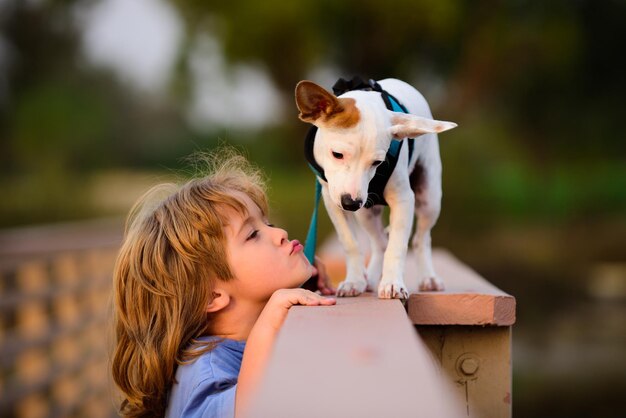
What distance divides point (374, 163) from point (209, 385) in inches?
20.5

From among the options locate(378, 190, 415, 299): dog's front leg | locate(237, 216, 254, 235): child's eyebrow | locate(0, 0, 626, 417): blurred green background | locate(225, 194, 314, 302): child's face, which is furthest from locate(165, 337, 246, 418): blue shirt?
locate(0, 0, 626, 417): blurred green background

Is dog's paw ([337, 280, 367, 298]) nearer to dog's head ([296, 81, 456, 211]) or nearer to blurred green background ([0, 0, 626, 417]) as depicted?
dog's head ([296, 81, 456, 211])

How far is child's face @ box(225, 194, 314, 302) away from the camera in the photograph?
5.59ft

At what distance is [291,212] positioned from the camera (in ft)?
34.1

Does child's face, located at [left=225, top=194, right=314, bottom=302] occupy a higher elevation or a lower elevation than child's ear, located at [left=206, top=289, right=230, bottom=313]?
higher

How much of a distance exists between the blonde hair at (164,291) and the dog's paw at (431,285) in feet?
1.38

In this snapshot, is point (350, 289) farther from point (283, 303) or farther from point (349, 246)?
point (283, 303)

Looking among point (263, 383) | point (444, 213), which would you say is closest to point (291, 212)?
point (444, 213)

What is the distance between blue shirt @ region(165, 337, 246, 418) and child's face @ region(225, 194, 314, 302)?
122 mm

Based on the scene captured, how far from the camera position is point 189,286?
5.63 feet

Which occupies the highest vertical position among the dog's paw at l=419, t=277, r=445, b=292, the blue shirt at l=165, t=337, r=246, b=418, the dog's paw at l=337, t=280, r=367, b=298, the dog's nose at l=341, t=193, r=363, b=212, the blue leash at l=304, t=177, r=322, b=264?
the dog's nose at l=341, t=193, r=363, b=212

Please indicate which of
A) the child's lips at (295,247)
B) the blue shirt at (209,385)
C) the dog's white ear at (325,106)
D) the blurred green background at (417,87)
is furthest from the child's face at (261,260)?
the blurred green background at (417,87)

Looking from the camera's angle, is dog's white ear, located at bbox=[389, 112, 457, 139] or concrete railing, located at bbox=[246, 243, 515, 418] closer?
concrete railing, located at bbox=[246, 243, 515, 418]

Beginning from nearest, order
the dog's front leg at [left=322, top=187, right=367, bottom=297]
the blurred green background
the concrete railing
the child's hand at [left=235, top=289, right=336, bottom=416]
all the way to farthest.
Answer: the concrete railing → the child's hand at [left=235, top=289, right=336, bottom=416] → the dog's front leg at [left=322, top=187, right=367, bottom=297] → the blurred green background
